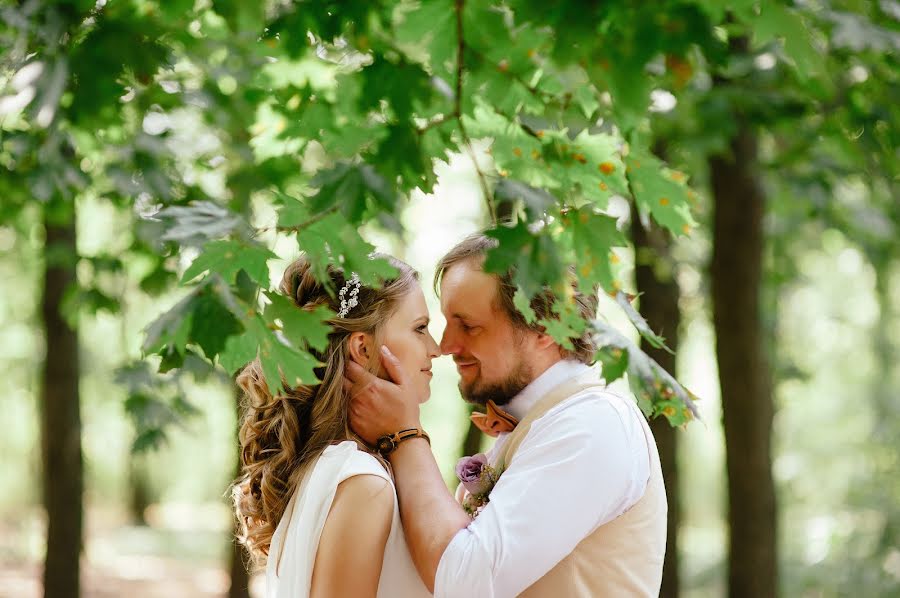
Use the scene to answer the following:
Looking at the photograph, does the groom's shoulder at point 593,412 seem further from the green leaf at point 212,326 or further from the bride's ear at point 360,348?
the green leaf at point 212,326

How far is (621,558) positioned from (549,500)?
365mm

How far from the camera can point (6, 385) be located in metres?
22.1

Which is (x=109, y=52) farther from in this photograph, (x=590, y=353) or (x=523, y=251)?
(x=590, y=353)

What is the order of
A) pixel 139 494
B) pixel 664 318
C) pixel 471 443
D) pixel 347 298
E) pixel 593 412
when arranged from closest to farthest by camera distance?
pixel 593 412 → pixel 347 298 → pixel 664 318 → pixel 471 443 → pixel 139 494

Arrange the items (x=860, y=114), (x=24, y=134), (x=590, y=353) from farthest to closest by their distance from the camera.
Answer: (x=860, y=114), (x=24, y=134), (x=590, y=353)

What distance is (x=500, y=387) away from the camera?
323 centimetres

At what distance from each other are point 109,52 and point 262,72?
0.98 meters

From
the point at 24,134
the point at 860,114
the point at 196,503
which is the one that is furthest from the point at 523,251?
the point at 196,503

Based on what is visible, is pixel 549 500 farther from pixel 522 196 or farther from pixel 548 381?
pixel 522 196

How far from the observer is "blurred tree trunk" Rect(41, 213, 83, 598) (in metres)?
6.86

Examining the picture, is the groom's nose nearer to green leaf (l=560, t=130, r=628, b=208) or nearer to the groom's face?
the groom's face

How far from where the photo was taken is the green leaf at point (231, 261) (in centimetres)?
219

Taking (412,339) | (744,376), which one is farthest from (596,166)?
(744,376)

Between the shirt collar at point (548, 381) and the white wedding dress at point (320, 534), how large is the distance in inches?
23.6
